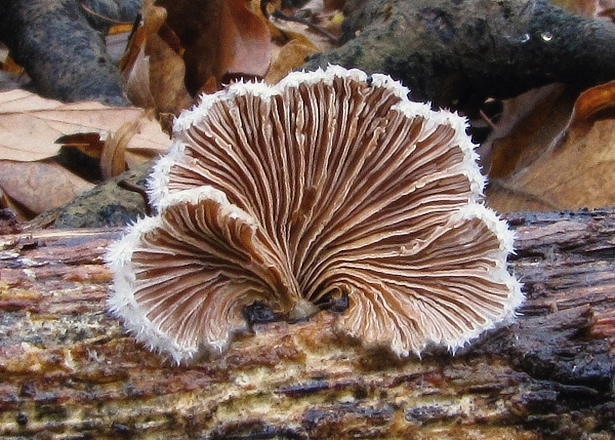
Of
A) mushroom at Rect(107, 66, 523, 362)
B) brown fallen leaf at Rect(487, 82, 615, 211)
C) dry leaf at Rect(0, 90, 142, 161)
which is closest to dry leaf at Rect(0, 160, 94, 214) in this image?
dry leaf at Rect(0, 90, 142, 161)

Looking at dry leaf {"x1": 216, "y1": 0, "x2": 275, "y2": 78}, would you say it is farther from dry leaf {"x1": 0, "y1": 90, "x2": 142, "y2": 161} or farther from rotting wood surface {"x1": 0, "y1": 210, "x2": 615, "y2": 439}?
rotting wood surface {"x1": 0, "y1": 210, "x2": 615, "y2": 439}

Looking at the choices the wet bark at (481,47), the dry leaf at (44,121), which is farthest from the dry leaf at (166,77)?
the wet bark at (481,47)

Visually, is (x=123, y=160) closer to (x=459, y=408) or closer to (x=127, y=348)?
(x=127, y=348)

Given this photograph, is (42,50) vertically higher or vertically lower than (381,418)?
higher

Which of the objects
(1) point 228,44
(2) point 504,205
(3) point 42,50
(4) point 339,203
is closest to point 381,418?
(4) point 339,203

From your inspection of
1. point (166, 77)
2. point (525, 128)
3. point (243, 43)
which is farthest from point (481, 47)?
point (166, 77)

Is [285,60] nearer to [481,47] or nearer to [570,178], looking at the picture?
[481,47]
